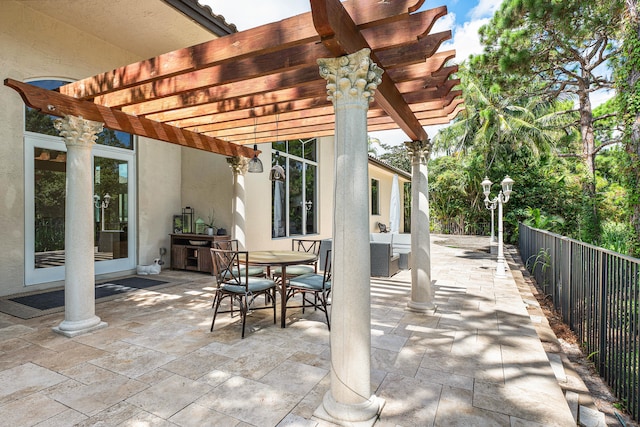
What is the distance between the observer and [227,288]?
388 cm

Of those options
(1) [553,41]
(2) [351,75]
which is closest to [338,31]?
(2) [351,75]

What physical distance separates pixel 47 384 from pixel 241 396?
1570 millimetres

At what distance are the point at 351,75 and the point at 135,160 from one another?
6.37 m

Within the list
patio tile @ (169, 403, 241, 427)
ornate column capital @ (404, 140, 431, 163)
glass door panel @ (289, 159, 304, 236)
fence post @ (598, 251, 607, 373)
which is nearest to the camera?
patio tile @ (169, 403, 241, 427)

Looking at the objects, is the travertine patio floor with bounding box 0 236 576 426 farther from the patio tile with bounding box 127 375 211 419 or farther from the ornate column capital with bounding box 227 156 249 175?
the ornate column capital with bounding box 227 156 249 175

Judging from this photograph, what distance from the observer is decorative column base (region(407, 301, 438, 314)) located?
4.50 metres

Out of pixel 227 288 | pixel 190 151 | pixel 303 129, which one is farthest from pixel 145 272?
pixel 303 129

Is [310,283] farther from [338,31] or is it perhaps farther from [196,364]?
[338,31]

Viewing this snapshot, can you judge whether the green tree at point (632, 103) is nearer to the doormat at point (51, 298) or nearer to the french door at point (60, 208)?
the doormat at point (51, 298)

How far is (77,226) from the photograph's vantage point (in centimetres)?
375

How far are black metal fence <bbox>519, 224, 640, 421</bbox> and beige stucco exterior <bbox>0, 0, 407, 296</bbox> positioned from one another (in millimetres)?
5875

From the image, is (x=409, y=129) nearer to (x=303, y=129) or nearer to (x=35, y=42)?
(x=303, y=129)

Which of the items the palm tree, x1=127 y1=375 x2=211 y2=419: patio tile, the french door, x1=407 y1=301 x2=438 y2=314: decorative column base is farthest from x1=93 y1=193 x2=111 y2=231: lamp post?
the palm tree

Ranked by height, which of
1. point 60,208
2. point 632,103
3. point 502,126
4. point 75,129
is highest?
point 502,126
